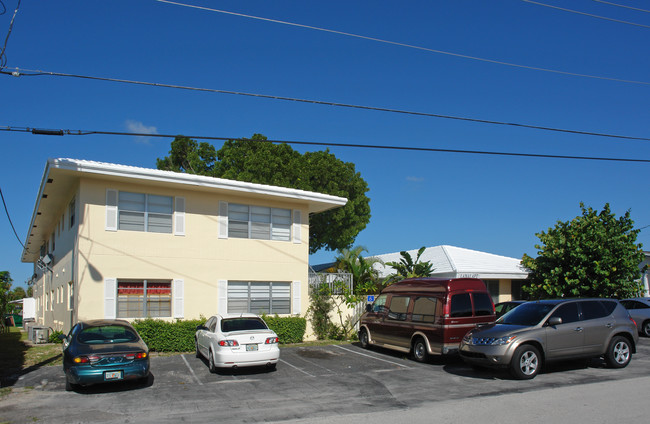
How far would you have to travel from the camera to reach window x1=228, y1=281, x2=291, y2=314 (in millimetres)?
18516

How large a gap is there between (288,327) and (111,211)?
7.31 metres

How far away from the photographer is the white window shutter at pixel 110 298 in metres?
15.9

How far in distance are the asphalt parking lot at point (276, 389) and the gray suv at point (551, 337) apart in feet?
1.39

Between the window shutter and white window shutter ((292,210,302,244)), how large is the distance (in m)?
4.38

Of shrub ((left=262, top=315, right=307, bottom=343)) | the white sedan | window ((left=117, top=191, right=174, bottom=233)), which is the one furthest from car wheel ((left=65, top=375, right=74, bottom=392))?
shrub ((left=262, top=315, right=307, bottom=343))

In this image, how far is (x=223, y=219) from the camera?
18500 millimetres

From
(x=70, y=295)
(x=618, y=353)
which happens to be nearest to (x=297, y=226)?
(x=70, y=295)

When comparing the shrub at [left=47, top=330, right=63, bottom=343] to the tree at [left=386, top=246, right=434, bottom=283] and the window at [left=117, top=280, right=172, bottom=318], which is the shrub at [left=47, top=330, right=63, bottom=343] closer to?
the window at [left=117, top=280, right=172, bottom=318]

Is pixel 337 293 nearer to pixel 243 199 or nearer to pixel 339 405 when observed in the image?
pixel 243 199

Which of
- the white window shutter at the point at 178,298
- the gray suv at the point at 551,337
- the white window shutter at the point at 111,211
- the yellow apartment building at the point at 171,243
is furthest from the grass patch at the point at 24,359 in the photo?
the gray suv at the point at 551,337

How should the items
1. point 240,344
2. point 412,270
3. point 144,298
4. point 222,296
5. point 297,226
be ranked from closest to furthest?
point 240,344
point 144,298
point 222,296
point 297,226
point 412,270

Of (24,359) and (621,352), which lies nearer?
(621,352)

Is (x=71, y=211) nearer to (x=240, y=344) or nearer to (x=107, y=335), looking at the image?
(x=107, y=335)

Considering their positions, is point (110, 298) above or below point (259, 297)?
above
